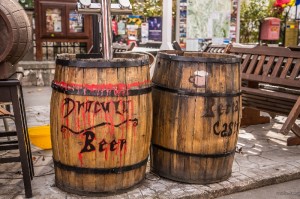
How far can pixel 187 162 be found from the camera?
3.37 metres

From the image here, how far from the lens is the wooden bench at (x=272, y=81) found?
15.1 ft

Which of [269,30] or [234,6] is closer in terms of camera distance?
[234,6]

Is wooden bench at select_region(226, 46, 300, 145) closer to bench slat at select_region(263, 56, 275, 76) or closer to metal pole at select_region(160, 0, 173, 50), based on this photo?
bench slat at select_region(263, 56, 275, 76)

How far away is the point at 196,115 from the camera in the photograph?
3240 millimetres

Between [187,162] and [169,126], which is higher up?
[169,126]

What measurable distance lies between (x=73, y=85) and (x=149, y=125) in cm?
67

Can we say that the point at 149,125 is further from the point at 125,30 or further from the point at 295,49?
the point at 125,30

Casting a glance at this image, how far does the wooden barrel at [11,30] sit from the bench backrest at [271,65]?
2979mm

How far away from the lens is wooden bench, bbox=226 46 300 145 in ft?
15.1

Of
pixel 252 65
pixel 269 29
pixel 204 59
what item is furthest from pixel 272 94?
pixel 269 29

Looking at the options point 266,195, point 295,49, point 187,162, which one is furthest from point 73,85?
point 295,49

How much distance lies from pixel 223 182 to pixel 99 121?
128 cm

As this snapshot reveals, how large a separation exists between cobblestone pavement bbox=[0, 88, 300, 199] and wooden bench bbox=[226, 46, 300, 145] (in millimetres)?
316

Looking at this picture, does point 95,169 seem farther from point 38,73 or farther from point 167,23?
point 38,73
